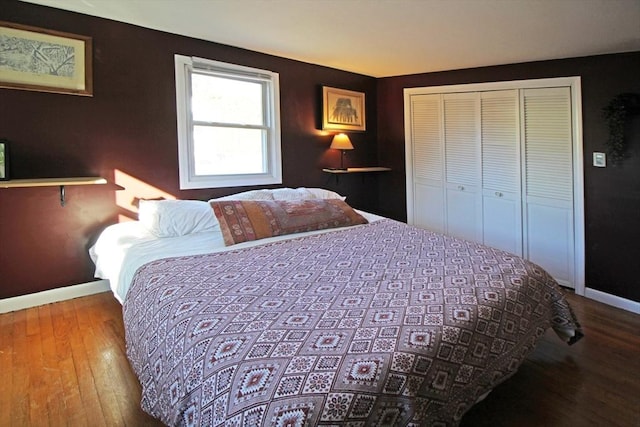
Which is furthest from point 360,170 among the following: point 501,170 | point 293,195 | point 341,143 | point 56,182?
point 56,182

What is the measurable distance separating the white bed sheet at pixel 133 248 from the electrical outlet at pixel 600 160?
239 cm

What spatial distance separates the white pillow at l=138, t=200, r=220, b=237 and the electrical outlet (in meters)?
3.20

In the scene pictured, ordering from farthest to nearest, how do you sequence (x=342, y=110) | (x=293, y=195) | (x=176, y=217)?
(x=342, y=110), (x=293, y=195), (x=176, y=217)

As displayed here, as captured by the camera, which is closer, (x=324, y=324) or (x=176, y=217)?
(x=324, y=324)

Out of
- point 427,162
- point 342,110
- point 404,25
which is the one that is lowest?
point 427,162

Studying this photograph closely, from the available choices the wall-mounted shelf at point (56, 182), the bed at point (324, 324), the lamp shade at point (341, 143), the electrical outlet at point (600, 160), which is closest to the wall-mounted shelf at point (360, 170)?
the lamp shade at point (341, 143)

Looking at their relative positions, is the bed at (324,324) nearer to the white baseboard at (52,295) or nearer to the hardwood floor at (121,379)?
the hardwood floor at (121,379)

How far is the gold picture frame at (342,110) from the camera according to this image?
14.2 ft

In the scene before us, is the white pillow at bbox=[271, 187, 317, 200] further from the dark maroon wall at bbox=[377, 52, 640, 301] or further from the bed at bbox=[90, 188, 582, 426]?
the dark maroon wall at bbox=[377, 52, 640, 301]

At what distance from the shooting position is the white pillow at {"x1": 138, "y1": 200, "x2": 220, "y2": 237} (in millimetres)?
2838

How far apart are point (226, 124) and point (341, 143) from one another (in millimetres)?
1274

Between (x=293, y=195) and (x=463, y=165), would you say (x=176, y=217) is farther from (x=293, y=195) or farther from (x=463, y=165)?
(x=463, y=165)

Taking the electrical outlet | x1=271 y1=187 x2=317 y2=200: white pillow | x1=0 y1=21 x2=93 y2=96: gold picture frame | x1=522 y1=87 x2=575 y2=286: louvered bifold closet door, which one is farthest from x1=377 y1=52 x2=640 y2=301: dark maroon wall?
x1=0 y1=21 x2=93 y2=96: gold picture frame

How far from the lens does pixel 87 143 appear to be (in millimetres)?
2977
